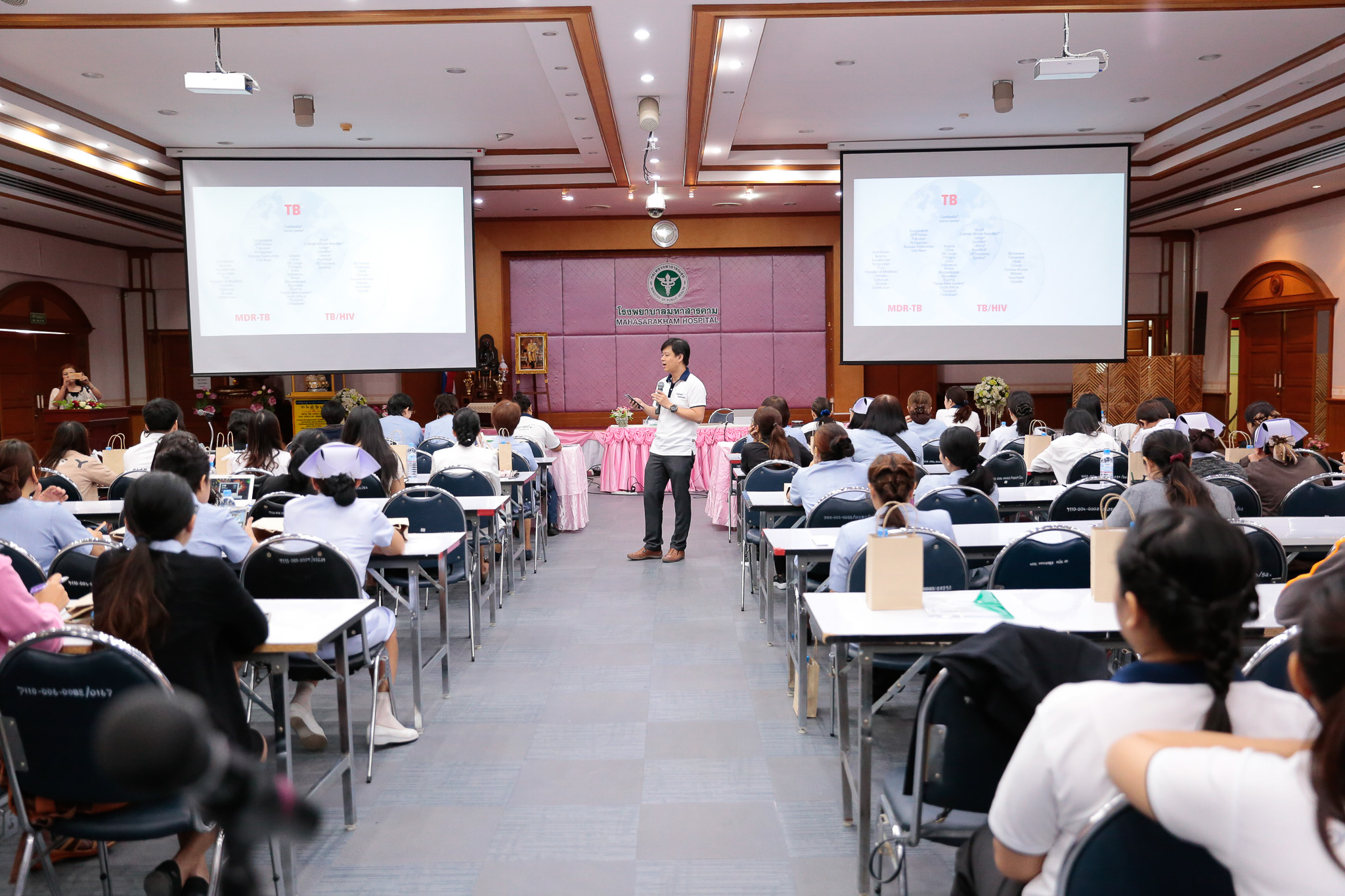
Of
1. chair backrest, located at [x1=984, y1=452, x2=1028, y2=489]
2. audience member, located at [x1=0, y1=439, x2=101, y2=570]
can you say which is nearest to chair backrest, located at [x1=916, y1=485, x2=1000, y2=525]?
chair backrest, located at [x1=984, y1=452, x2=1028, y2=489]

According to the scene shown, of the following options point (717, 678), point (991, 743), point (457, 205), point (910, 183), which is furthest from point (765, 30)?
point (991, 743)

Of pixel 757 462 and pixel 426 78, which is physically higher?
pixel 426 78

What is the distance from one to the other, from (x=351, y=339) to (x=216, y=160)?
189 cm

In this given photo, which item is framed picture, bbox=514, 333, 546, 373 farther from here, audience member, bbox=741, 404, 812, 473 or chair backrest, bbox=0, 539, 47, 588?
chair backrest, bbox=0, 539, 47, 588

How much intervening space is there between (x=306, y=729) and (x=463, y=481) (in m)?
2.08

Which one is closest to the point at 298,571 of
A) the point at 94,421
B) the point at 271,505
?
the point at 271,505

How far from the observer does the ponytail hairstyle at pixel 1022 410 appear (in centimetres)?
652

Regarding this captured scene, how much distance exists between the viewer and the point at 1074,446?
5629 mm

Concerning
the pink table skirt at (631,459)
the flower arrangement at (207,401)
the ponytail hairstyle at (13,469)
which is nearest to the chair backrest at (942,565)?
the ponytail hairstyle at (13,469)

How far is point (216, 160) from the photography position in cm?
792

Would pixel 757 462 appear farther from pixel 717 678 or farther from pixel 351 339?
pixel 351 339

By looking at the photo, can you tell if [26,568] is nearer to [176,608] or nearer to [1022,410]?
[176,608]

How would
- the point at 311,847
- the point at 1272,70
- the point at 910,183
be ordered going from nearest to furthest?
the point at 311,847 → the point at 1272,70 → the point at 910,183

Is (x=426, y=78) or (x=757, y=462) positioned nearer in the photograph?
(x=757, y=462)
